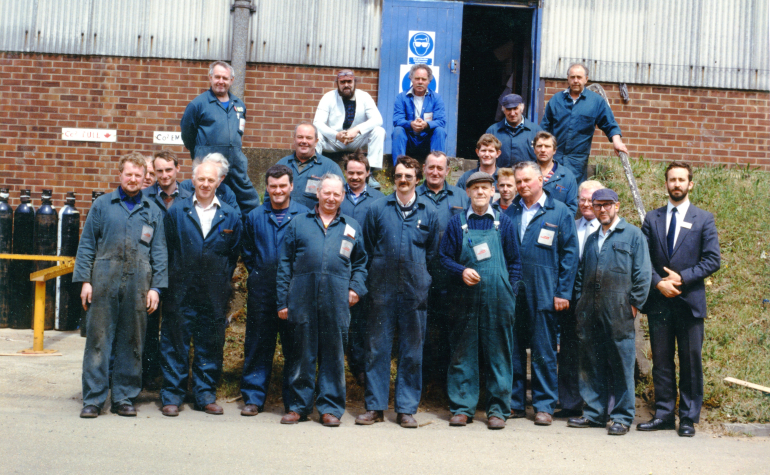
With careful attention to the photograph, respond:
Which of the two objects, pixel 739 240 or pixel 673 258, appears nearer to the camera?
pixel 673 258

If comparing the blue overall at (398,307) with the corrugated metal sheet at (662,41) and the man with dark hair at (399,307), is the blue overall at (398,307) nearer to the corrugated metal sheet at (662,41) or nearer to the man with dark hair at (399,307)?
the man with dark hair at (399,307)

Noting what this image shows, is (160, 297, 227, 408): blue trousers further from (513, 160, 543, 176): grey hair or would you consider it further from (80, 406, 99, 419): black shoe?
(513, 160, 543, 176): grey hair

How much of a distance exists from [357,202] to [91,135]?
218 inches

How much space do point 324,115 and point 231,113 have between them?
1.28 m

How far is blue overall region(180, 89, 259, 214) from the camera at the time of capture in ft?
22.9

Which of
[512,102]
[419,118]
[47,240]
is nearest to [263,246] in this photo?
[419,118]

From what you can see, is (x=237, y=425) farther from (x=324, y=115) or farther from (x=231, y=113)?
(x=324, y=115)

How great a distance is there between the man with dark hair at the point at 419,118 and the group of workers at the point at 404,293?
6.47 feet

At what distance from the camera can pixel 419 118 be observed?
310 inches

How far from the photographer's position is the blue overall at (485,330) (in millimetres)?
5676

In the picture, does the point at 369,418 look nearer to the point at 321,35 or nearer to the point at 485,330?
the point at 485,330

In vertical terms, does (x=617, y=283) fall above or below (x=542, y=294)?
above

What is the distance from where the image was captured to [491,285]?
567 cm

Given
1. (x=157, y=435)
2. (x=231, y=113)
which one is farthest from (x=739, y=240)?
(x=157, y=435)
